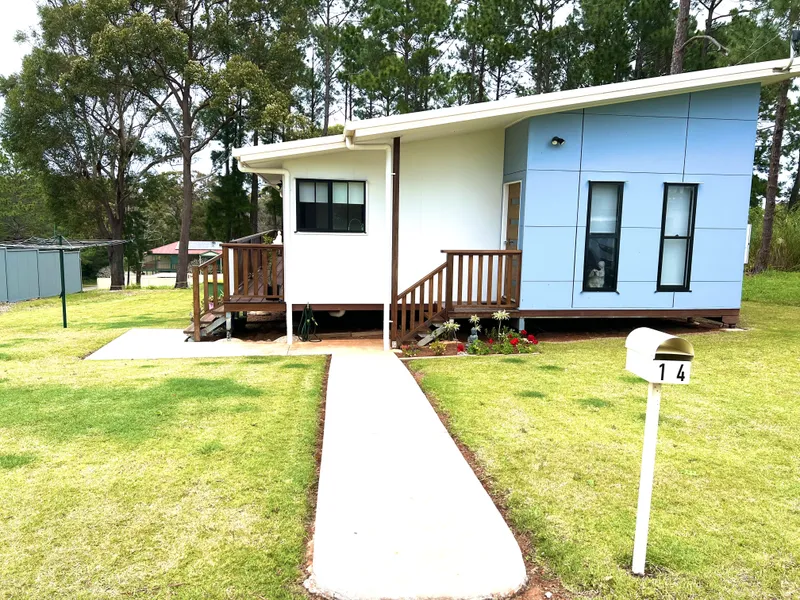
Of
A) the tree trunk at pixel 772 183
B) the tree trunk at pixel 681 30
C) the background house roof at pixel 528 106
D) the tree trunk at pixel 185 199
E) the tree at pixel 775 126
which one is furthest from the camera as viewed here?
the tree trunk at pixel 185 199

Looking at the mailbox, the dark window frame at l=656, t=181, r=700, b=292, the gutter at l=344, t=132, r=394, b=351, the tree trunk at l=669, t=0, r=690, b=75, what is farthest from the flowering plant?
the tree trunk at l=669, t=0, r=690, b=75

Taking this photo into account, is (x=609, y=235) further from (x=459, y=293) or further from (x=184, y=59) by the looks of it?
(x=184, y=59)

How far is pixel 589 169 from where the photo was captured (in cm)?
759

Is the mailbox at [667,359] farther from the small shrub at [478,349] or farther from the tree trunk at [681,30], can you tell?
the tree trunk at [681,30]

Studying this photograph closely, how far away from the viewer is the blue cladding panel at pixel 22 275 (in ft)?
55.8

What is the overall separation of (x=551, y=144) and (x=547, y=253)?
4.88 feet

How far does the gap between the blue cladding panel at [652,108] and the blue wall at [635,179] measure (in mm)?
13

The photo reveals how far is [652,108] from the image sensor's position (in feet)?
25.0

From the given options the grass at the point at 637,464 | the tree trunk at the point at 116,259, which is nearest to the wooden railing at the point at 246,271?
the grass at the point at 637,464

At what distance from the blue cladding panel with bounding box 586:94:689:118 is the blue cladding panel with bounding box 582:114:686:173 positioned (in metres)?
0.07

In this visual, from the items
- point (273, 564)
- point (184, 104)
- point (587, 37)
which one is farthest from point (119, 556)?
point (184, 104)

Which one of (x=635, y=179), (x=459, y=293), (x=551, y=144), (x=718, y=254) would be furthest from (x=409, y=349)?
(x=718, y=254)

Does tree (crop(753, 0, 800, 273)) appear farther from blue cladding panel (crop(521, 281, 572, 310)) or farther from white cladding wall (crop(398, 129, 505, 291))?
blue cladding panel (crop(521, 281, 572, 310))

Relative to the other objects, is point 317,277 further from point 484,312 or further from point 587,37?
point 587,37
